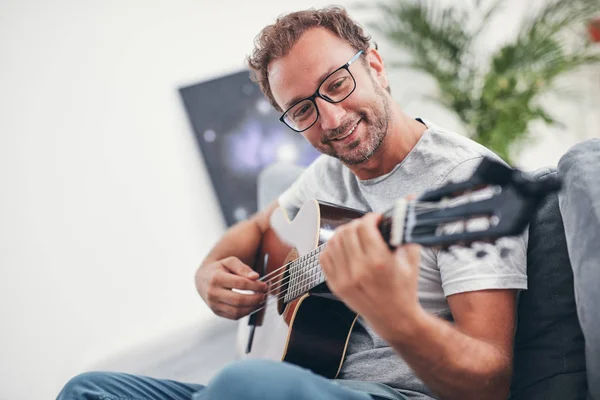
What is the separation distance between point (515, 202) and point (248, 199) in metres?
1.82

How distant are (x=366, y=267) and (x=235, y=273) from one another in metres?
0.71

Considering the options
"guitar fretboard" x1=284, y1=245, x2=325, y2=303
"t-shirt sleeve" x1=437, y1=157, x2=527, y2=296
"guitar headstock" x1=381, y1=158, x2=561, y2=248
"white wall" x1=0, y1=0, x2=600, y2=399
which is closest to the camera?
"guitar headstock" x1=381, y1=158, x2=561, y2=248

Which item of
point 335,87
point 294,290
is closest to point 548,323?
point 294,290

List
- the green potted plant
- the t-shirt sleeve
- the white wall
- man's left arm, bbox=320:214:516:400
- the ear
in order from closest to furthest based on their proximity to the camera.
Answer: man's left arm, bbox=320:214:516:400
the t-shirt sleeve
the ear
the white wall
the green potted plant

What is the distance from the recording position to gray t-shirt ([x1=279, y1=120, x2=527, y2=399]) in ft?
2.63

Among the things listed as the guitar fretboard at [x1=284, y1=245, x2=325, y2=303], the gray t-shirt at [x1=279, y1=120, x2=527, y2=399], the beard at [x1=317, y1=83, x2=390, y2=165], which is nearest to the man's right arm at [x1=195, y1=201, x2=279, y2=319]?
the guitar fretboard at [x1=284, y1=245, x2=325, y2=303]

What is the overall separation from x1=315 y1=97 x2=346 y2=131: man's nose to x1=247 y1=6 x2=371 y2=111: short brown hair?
0.15 m

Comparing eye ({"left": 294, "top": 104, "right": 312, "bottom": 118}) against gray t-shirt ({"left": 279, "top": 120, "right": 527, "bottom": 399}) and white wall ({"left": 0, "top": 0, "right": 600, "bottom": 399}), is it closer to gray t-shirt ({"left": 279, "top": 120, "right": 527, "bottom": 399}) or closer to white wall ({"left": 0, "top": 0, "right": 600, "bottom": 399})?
gray t-shirt ({"left": 279, "top": 120, "right": 527, "bottom": 399})

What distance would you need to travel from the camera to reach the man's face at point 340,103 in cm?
106

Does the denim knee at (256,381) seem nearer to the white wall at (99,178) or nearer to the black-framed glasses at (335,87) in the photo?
the black-framed glasses at (335,87)

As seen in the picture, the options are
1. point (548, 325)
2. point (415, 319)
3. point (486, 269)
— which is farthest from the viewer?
point (548, 325)

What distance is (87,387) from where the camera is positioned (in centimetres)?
99

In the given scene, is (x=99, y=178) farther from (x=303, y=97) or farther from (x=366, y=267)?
(x=366, y=267)

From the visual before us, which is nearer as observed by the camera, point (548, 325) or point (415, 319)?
point (415, 319)
